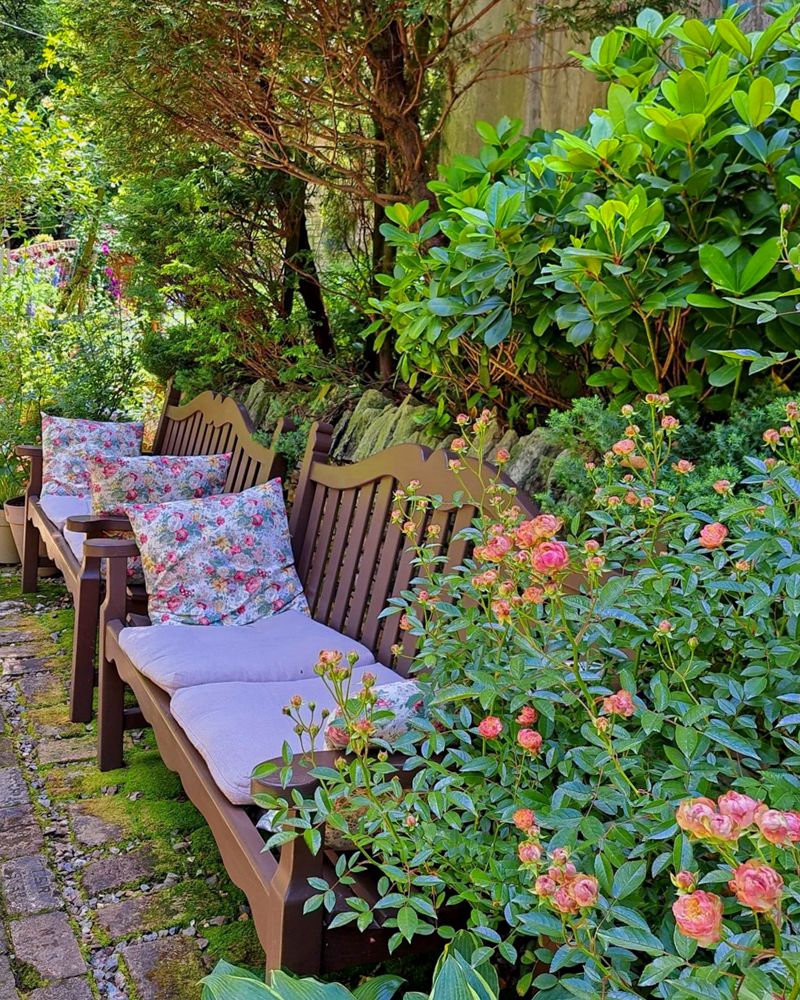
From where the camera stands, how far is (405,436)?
2760 millimetres

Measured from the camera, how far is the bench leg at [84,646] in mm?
2803

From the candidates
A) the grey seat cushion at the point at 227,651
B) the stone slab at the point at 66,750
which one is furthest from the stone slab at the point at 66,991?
the stone slab at the point at 66,750

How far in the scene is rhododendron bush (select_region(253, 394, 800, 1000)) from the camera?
91 centimetres

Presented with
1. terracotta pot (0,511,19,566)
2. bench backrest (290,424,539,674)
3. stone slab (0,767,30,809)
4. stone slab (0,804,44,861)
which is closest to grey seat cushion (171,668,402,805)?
bench backrest (290,424,539,674)

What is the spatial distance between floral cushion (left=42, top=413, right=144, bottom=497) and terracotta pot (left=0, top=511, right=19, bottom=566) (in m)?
0.65

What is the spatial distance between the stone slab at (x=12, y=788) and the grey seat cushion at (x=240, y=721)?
74 centimetres

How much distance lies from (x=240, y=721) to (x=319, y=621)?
2.85 feet

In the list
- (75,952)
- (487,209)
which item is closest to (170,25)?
(487,209)

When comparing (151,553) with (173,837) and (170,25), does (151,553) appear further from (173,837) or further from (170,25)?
(170,25)

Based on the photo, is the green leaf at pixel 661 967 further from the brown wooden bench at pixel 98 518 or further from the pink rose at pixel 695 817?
the brown wooden bench at pixel 98 518

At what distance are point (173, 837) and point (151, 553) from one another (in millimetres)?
879

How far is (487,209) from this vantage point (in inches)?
71.6

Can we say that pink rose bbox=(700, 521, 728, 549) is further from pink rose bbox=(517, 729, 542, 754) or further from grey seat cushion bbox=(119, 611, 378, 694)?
grey seat cushion bbox=(119, 611, 378, 694)

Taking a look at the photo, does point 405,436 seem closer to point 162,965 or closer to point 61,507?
point 162,965
